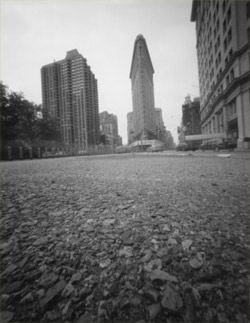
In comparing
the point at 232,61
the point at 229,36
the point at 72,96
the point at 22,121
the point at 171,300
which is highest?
the point at 72,96

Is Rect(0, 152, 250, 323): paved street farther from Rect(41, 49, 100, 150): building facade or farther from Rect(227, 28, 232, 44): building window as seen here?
Rect(41, 49, 100, 150): building facade

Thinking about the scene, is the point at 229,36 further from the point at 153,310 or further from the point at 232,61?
the point at 153,310

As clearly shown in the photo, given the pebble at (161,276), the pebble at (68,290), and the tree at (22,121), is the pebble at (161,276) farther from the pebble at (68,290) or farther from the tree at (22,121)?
the tree at (22,121)

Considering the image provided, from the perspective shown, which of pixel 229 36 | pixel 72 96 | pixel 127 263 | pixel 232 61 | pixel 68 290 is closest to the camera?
pixel 68 290

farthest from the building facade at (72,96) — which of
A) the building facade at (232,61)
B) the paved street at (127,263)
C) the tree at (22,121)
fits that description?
the paved street at (127,263)

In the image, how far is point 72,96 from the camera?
94.4m

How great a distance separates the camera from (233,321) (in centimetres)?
72

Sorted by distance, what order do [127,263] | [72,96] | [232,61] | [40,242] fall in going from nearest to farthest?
[127,263] < [40,242] < [232,61] < [72,96]

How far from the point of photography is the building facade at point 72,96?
90906 millimetres

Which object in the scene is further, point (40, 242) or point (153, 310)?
point (40, 242)

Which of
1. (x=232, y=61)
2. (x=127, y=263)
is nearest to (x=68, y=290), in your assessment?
(x=127, y=263)

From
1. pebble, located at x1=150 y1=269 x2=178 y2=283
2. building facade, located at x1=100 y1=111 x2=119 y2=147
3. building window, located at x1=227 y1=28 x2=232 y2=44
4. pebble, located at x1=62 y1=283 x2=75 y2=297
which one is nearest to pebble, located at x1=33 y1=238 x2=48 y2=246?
pebble, located at x1=62 y1=283 x2=75 y2=297

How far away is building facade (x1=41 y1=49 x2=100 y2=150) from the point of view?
9091 cm

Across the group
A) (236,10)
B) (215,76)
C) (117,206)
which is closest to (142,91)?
(215,76)
